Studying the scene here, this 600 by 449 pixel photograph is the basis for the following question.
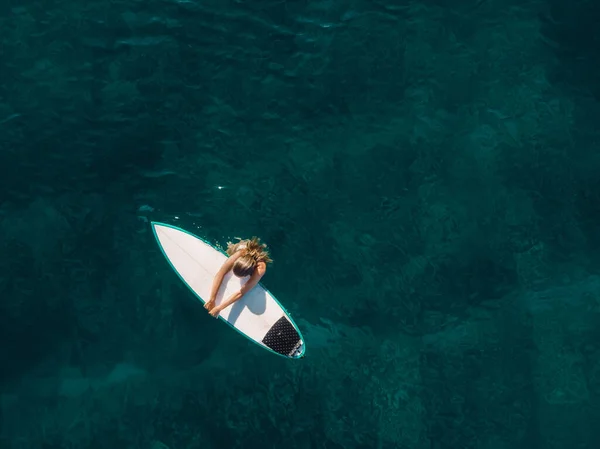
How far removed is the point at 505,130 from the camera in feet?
74.8

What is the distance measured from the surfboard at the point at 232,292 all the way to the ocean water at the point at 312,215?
1.38 feet

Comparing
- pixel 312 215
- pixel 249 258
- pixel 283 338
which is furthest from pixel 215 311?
pixel 312 215

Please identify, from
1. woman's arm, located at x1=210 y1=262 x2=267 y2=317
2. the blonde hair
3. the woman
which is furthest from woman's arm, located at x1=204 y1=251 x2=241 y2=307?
woman's arm, located at x1=210 y1=262 x2=267 y2=317

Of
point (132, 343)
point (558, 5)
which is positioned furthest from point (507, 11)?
point (132, 343)

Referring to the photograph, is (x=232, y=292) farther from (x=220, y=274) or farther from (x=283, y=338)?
(x=283, y=338)

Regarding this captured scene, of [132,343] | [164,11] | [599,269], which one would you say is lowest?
[132,343]

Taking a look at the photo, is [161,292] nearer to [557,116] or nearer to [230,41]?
[230,41]

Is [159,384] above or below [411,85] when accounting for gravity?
below

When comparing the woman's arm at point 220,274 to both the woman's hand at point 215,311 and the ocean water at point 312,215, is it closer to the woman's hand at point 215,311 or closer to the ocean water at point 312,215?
the woman's hand at point 215,311

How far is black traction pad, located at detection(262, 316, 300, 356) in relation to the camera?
796 inches

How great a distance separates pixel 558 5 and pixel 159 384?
62.7ft

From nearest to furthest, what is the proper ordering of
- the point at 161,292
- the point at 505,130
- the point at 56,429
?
the point at 56,429, the point at 161,292, the point at 505,130

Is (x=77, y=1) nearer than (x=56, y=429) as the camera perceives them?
No

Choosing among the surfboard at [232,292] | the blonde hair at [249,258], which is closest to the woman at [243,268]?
the blonde hair at [249,258]
